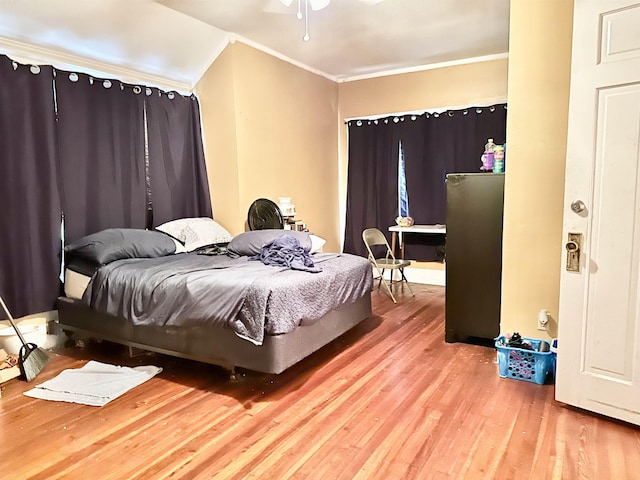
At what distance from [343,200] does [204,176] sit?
2178 millimetres

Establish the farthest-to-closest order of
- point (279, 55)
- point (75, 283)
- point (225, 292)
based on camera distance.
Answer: point (279, 55) < point (75, 283) < point (225, 292)

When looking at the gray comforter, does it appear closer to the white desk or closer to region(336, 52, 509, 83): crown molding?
the white desk

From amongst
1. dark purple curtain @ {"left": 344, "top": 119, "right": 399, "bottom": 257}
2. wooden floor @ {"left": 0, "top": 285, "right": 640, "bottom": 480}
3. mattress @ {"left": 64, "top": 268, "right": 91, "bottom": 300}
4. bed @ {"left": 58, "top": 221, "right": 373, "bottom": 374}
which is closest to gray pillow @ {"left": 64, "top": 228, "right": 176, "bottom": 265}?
bed @ {"left": 58, "top": 221, "right": 373, "bottom": 374}

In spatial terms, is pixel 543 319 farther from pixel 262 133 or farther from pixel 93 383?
pixel 262 133

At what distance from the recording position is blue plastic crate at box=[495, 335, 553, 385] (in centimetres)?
262

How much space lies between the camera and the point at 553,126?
8.63ft

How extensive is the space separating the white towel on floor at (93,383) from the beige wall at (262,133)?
180cm

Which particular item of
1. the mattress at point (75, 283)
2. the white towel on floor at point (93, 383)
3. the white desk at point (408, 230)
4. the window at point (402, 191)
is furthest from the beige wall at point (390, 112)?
the white towel on floor at point (93, 383)

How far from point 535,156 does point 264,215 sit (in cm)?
256

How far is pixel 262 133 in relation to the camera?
4566 millimetres

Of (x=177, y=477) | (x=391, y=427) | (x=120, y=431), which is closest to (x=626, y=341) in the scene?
(x=391, y=427)

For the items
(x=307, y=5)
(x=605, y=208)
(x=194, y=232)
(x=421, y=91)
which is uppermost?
(x=307, y=5)

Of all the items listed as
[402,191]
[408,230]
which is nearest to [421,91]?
[402,191]

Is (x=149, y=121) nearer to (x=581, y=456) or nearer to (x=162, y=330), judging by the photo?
(x=162, y=330)
